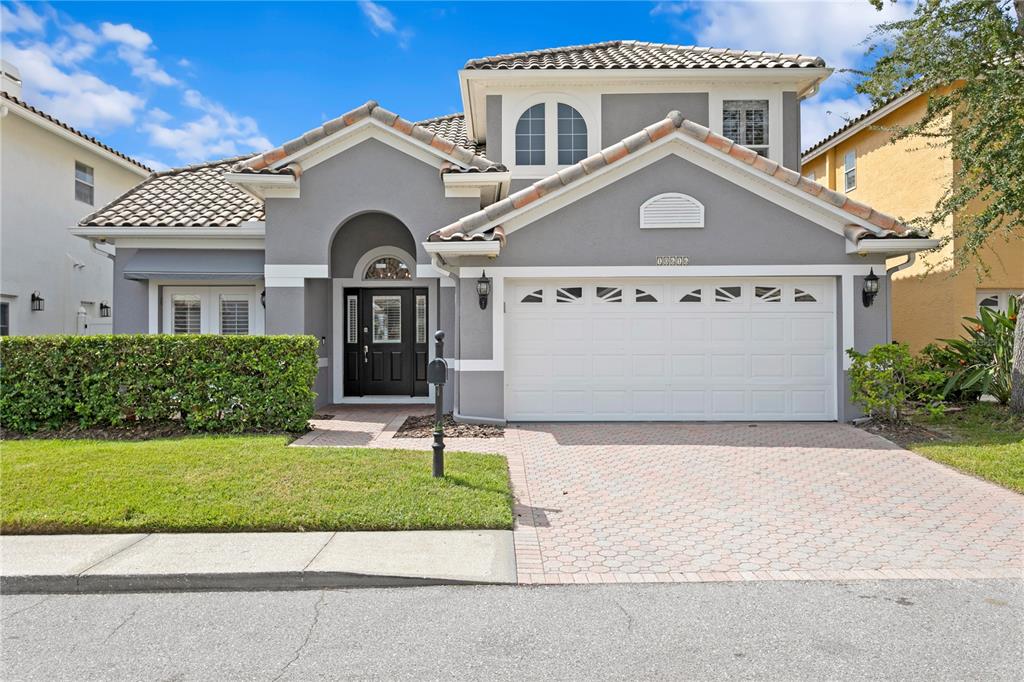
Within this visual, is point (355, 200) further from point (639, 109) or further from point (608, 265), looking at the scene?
point (639, 109)

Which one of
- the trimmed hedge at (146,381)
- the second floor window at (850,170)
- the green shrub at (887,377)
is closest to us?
the trimmed hedge at (146,381)

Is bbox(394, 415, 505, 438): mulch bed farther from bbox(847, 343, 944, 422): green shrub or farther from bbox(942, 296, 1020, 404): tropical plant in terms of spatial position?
bbox(942, 296, 1020, 404): tropical plant

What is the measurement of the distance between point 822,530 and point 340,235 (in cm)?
1063

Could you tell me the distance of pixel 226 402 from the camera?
31.7ft

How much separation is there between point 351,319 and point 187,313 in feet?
10.5

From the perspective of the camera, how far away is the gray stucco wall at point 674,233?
35.6ft

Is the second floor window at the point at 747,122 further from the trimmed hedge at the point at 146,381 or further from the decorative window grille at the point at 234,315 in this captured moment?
the decorative window grille at the point at 234,315

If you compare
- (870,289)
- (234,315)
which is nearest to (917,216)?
(870,289)

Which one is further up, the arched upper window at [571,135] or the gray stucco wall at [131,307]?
the arched upper window at [571,135]

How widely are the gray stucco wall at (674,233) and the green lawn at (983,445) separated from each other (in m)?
2.87

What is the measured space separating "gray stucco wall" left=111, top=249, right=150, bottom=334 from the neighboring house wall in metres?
0.18

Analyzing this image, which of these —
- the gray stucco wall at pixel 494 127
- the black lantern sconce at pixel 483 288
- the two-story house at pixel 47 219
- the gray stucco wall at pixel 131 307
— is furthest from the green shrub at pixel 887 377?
the two-story house at pixel 47 219

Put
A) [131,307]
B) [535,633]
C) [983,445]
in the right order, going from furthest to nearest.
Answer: [131,307] → [983,445] → [535,633]

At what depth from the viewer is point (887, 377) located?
10250 mm
